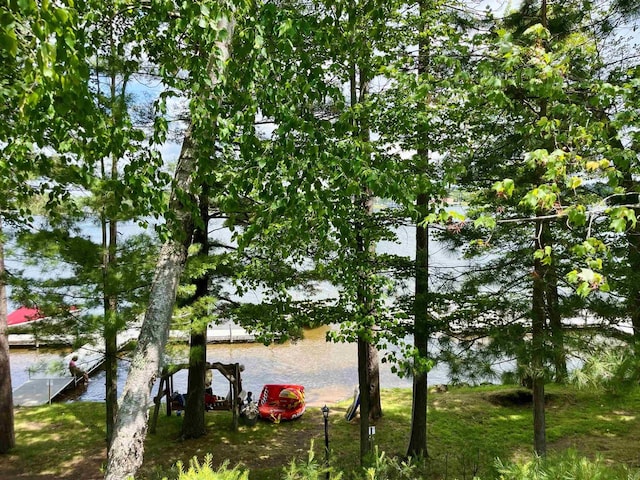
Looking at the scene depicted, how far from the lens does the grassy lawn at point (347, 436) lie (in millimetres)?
7133

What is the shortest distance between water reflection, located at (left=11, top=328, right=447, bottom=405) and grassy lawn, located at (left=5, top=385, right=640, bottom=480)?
1.40 metres

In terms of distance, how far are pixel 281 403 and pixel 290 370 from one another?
4368mm

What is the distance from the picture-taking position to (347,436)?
28.1 feet

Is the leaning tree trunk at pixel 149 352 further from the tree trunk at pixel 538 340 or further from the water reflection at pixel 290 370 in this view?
the water reflection at pixel 290 370

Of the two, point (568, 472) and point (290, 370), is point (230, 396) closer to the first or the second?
point (290, 370)

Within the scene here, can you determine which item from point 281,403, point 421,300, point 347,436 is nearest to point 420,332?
point 421,300

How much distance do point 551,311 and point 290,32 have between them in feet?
15.0

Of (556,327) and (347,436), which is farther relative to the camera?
(347,436)

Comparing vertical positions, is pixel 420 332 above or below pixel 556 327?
below

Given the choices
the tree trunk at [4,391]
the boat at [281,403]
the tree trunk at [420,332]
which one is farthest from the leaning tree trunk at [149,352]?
the boat at [281,403]

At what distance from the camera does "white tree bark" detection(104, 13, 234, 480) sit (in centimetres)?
255

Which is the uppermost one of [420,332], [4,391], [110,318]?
[110,318]

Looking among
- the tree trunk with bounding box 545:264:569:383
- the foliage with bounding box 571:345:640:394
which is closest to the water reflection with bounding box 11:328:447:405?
the tree trunk with bounding box 545:264:569:383

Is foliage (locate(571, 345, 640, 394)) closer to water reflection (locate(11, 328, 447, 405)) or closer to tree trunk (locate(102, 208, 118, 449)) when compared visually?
tree trunk (locate(102, 208, 118, 449))
